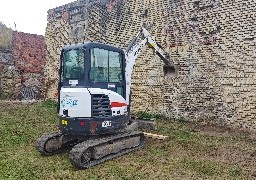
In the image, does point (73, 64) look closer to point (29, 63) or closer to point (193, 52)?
point (193, 52)

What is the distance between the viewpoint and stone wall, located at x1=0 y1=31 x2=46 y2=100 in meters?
19.2

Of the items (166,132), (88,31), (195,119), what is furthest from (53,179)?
(88,31)

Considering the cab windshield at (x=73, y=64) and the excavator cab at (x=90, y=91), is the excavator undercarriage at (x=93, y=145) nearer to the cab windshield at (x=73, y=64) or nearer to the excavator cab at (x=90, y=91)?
the excavator cab at (x=90, y=91)

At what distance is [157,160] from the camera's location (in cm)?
728

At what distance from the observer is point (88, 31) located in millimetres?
14828

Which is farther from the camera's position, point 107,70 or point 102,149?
point 107,70

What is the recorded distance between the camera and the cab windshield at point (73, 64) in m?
7.10

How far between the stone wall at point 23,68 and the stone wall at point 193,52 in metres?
7.21

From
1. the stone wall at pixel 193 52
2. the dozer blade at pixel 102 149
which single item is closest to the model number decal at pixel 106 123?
the dozer blade at pixel 102 149

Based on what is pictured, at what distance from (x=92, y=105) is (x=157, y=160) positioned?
6.43ft

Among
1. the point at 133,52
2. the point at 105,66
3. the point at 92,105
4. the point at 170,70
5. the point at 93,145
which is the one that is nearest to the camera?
the point at 93,145

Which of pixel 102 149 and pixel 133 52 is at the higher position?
pixel 133 52

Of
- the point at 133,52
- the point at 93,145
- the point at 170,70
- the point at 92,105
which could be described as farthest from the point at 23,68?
the point at 93,145

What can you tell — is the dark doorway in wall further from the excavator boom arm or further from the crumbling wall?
the crumbling wall
